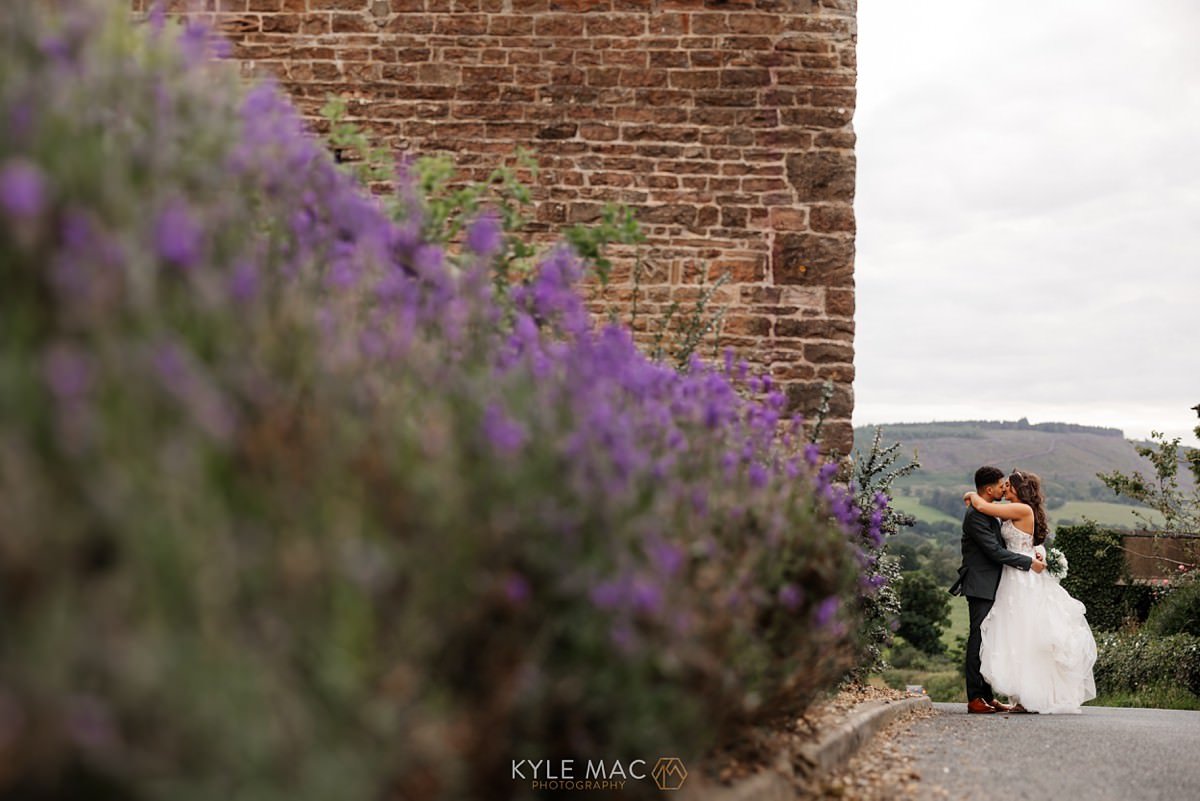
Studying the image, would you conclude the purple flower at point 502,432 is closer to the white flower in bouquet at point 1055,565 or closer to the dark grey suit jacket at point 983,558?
the dark grey suit jacket at point 983,558

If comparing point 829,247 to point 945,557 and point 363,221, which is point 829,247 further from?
point 945,557

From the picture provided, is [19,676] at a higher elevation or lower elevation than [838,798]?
higher

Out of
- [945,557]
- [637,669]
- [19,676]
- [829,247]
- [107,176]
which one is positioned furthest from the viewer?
[945,557]

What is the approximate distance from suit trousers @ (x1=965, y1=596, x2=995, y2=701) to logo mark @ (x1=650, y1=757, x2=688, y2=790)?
5.46 meters

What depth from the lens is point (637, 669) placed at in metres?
2.04

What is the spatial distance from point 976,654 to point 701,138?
402 cm

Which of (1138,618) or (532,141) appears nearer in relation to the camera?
(532,141)

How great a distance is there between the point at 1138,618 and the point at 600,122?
41.8 feet

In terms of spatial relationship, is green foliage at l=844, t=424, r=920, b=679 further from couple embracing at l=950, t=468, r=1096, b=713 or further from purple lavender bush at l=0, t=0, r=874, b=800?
purple lavender bush at l=0, t=0, r=874, b=800

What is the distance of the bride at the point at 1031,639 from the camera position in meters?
7.30

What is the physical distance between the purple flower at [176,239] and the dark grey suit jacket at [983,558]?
6.69 metres

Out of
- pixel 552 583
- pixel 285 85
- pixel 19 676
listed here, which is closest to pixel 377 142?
pixel 285 85

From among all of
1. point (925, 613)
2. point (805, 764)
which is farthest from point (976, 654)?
point (925, 613)

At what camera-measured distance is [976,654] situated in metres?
7.45
